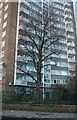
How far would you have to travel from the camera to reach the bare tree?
6.75m

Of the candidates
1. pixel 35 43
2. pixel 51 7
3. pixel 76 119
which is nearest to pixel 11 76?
pixel 35 43

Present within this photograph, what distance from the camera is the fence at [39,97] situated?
208 inches

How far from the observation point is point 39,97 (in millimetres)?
5547

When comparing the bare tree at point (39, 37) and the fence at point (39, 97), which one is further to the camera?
the bare tree at point (39, 37)

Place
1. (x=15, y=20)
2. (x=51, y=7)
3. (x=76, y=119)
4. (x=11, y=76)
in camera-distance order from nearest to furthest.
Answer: (x=76, y=119) < (x=51, y=7) < (x=15, y=20) < (x=11, y=76)

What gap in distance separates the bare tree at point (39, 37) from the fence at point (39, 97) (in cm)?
91

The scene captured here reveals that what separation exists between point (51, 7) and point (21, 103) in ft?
9.61

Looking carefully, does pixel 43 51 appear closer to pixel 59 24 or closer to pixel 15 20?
pixel 59 24

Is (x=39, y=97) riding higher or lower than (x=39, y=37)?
lower

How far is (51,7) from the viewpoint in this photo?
655 cm

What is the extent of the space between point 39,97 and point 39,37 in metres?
2.05

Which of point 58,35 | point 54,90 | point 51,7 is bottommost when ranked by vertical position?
point 54,90

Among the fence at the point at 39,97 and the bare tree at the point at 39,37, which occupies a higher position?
the bare tree at the point at 39,37

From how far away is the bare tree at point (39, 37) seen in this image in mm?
6750
